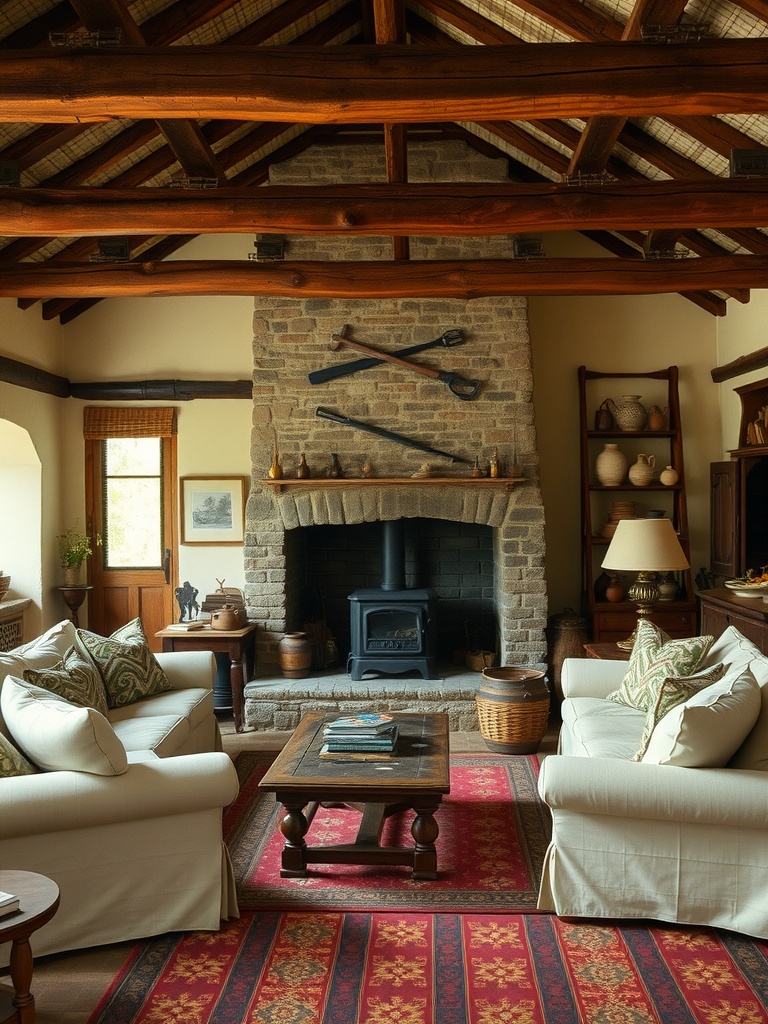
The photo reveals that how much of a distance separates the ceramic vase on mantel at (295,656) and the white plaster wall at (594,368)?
2094 millimetres

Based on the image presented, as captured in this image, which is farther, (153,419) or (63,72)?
(153,419)

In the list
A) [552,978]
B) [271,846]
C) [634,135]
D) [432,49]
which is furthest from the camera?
[634,135]

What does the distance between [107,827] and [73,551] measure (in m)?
4.36

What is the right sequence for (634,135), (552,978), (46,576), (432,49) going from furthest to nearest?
(46,576)
(634,135)
(432,49)
(552,978)

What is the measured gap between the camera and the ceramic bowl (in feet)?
19.4

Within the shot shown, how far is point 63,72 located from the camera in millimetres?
3291

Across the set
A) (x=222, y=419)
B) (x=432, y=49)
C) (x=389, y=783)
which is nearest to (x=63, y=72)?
(x=432, y=49)

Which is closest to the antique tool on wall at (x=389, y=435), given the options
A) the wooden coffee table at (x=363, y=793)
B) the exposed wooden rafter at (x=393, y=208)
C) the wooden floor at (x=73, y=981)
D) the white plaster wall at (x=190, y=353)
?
the white plaster wall at (x=190, y=353)

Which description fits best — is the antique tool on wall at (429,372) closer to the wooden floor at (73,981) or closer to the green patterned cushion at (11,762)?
the green patterned cushion at (11,762)

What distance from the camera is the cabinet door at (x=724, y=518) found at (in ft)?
22.1

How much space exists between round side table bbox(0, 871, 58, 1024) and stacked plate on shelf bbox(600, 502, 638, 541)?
5.36 meters

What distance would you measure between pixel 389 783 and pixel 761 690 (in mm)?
1523

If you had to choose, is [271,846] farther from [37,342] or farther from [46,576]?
[37,342]

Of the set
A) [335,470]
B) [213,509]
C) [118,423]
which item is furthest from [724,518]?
[118,423]
